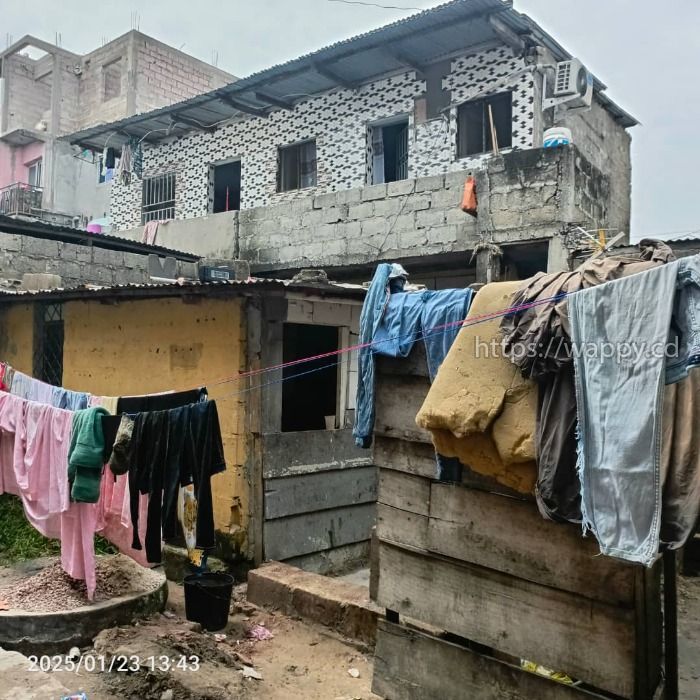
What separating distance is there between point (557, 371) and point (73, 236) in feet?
36.2

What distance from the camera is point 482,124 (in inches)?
451

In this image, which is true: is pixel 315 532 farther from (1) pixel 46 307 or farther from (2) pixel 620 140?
(2) pixel 620 140

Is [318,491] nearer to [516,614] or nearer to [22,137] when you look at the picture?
[516,614]

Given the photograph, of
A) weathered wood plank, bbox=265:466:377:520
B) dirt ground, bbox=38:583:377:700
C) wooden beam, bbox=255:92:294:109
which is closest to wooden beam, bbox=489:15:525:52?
wooden beam, bbox=255:92:294:109

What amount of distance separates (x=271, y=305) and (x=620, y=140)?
1134cm

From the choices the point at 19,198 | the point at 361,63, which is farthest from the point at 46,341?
the point at 19,198

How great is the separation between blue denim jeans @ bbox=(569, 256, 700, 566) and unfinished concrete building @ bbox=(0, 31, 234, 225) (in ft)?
76.9

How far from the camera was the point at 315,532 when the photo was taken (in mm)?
7379

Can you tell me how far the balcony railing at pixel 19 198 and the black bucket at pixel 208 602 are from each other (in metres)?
21.2

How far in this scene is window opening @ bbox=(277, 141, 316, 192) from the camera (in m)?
14.0

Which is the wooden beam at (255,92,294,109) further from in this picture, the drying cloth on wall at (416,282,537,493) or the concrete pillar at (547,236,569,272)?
the drying cloth on wall at (416,282,537,493)

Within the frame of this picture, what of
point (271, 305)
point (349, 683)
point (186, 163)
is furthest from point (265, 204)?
point (349, 683)

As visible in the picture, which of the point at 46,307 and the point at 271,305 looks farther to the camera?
the point at 46,307

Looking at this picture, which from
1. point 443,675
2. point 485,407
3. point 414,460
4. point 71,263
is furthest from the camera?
point 71,263
